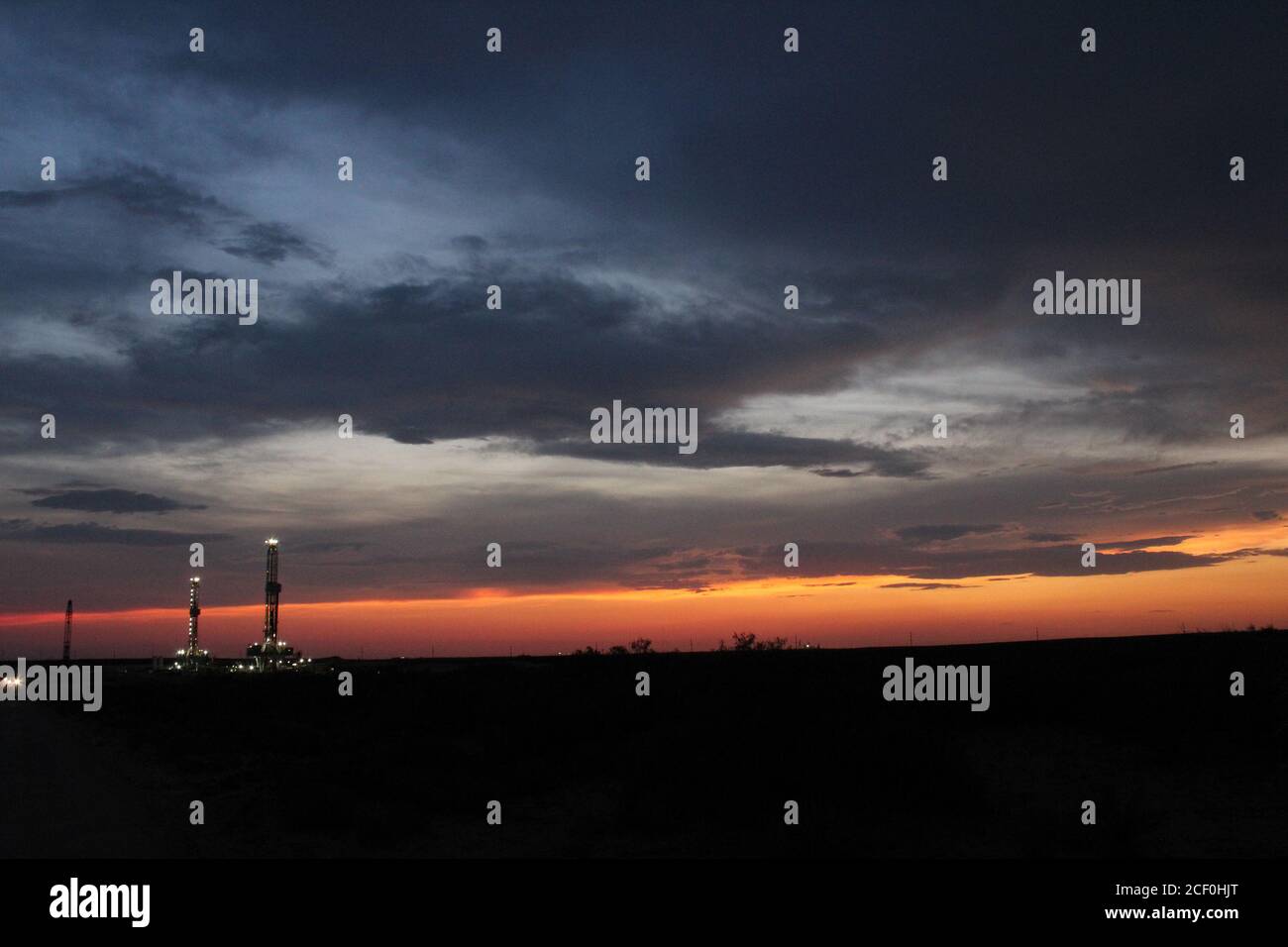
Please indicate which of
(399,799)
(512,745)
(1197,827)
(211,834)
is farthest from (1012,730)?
(211,834)

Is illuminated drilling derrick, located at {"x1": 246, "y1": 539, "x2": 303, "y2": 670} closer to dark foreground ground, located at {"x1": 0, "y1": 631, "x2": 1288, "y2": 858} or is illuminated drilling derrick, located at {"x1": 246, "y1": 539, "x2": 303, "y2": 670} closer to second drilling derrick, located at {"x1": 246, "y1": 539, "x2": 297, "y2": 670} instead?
second drilling derrick, located at {"x1": 246, "y1": 539, "x2": 297, "y2": 670}

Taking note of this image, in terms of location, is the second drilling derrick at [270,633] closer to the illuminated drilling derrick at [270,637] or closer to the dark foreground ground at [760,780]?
the illuminated drilling derrick at [270,637]

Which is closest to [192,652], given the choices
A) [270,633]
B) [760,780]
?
[270,633]

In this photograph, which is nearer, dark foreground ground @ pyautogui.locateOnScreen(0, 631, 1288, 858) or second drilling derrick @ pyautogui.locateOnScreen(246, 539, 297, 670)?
dark foreground ground @ pyautogui.locateOnScreen(0, 631, 1288, 858)

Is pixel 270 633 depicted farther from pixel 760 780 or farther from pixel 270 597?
pixel 760 780

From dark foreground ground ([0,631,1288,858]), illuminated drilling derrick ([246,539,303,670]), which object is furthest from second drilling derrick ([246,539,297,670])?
dark foreground ground ([0,631,1288,858])

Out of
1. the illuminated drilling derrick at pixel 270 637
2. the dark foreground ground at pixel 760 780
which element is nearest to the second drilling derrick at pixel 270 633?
the illuminated drilling derrick at pixel 270 637
